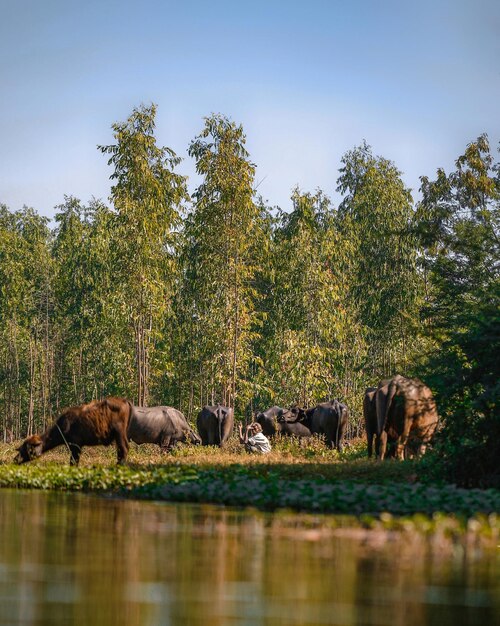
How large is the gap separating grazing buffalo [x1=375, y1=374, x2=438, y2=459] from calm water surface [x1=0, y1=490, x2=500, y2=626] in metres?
11.1

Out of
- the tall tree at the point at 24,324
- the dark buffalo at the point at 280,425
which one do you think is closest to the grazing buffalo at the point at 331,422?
the dark buffalo at the point at 280,425

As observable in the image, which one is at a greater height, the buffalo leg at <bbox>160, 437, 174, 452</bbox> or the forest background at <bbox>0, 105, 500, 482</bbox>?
the forest background at <bbox>0, 105, 500, 482</bbox>

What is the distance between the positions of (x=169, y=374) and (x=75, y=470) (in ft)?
87.3

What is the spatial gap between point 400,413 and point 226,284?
51.4 ft

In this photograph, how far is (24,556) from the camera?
1036cm

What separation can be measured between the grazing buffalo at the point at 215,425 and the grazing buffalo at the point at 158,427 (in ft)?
9.65

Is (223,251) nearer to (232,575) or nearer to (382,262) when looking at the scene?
(382,262)

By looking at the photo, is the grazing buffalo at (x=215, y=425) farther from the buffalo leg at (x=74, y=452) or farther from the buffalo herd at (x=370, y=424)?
the buffalo leg at (x=74, y=452)

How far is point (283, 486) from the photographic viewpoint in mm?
16547

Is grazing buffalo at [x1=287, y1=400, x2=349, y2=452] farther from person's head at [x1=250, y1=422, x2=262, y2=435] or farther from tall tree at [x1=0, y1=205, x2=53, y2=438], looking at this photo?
tall tree at [x1=0, y1=205, x2=53, y2=438]

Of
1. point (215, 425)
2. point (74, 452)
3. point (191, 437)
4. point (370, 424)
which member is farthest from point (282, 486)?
point (215, 425)

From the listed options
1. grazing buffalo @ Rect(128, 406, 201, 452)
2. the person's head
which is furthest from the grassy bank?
the person's head

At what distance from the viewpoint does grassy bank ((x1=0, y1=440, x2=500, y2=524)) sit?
14656mm

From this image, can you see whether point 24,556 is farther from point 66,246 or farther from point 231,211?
point 66,246
